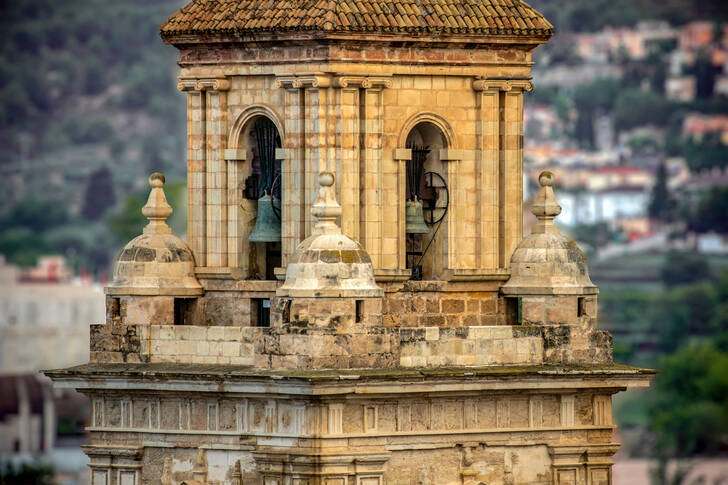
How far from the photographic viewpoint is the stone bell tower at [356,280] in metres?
67.2

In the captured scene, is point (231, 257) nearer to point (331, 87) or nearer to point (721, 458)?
point (331, 87)

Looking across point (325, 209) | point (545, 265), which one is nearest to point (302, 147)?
point (325, 209)

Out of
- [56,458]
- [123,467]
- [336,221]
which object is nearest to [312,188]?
[336,221]

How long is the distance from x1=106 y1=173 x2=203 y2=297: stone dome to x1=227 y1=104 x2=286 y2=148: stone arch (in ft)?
6.45

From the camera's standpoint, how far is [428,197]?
7069cm

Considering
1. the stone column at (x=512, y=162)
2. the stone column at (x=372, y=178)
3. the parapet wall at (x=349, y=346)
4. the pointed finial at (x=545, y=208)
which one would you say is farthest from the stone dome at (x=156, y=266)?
the pointed finial at (x=545, y=208)

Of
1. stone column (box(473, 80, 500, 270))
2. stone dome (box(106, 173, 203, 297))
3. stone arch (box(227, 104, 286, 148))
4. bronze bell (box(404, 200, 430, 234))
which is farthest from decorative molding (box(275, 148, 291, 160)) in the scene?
stone column (box(473, 80, 500, 270))

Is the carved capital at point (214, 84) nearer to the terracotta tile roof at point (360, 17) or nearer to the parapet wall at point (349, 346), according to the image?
the terracotta tile roof at point (360, 17)

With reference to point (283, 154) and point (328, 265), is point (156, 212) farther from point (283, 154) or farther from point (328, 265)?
point (328, 265)

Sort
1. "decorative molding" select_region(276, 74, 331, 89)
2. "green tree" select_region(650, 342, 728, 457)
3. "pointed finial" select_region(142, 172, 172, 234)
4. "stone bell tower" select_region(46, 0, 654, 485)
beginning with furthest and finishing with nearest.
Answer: "green tree" select_region(650, 342, 728, 457) < "pointed finial" select_region(142, 172, 172, 234) < "decorative molding" select_region(276, 74, 331, 89) < "stone bell tower" select_region(46, 0, 654, 485)

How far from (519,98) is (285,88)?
16.5ft

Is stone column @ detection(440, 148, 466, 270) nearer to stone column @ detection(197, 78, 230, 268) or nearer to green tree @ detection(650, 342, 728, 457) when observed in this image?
stone column @ detection(197, 78, 230, 268)

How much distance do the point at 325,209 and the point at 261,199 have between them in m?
3.79

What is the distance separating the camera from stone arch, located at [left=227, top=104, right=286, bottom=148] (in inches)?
2741
